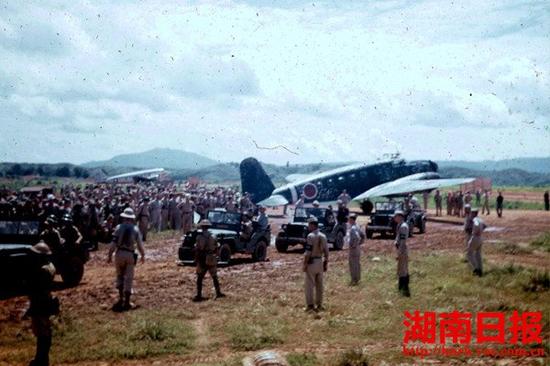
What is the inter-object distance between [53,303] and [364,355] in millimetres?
4930

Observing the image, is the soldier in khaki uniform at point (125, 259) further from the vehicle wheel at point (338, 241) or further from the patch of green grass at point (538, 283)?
the vehicle wheel at point (338, 241)

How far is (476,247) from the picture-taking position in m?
15.6

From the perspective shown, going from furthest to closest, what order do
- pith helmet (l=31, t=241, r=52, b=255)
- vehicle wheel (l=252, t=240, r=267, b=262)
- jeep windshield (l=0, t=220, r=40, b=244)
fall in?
vehicle wheel (l=252, t=240, r=267, b=262) < jeep windshield (l=0, t=220, r=40, b=244) < pith helmet (l=31, t=241, r=52, b=255)

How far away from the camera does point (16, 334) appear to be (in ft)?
34.5

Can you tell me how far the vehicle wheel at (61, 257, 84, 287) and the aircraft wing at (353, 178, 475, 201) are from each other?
24.5 m

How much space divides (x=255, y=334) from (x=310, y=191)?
103 feet

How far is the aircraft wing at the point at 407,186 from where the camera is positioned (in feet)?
117

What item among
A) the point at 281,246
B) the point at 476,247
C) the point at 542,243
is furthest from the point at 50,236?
the point at 542,243

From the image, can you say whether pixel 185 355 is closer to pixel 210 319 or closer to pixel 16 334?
pixel 210 319

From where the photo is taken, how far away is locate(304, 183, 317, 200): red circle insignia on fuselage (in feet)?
135

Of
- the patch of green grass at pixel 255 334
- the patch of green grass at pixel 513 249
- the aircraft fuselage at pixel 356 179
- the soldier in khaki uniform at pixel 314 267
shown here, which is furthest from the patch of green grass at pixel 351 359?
the aircraft fuselage at pixel 356 179

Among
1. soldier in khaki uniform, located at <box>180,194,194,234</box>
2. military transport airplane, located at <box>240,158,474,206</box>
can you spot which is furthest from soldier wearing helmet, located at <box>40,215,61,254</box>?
military transport airplane, located at <box>240,158,474,206</box>

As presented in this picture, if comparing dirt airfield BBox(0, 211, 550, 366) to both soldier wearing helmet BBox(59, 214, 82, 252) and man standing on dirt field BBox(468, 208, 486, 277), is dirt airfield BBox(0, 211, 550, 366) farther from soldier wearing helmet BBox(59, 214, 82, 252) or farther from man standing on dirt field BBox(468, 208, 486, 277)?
soldier wearing helmet BBox(59, 214, 82, 252)

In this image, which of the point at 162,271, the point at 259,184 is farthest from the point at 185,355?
the point at 259,184
